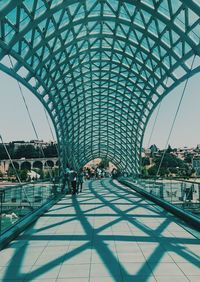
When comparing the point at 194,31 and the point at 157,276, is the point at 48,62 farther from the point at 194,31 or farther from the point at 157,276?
the point at 157,276

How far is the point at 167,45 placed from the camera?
25094mm

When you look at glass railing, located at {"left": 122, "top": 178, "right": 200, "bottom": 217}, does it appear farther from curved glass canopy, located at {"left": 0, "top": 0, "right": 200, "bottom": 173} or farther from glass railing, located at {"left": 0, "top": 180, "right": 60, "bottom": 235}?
curved glass canopy, located at {"left": 0, "top": 0, "right": 200, "bottom": 173}

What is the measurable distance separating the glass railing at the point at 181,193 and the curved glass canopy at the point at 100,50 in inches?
379

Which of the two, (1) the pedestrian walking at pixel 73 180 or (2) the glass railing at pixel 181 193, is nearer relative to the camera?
(2) the glass railing at pixel 181 193

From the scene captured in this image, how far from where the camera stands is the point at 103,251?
7953mm

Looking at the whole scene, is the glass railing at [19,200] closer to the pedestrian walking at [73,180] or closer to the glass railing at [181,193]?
the pedestrian walking at [73,180]

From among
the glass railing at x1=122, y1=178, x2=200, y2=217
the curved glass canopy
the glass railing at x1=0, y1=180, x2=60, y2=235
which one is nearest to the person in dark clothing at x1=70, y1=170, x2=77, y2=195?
the glass railing at x1=0, y1=180, x2=60, y2=235

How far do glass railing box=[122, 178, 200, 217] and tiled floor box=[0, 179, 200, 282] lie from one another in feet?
3.13

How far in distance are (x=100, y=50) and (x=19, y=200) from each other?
25.7 meters

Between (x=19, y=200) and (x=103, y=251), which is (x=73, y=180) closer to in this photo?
(x=19, y=200)

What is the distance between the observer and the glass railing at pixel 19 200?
9367 millimetres

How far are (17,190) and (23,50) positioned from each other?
1383 cm

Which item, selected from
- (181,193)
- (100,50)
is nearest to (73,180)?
(181,193)

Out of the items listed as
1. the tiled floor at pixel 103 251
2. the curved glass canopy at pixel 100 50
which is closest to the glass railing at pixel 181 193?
the tiled floor at pixel 103 251
